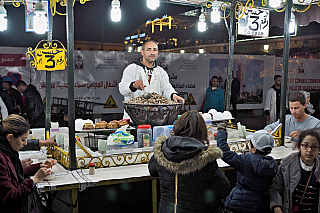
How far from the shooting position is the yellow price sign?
3357mm

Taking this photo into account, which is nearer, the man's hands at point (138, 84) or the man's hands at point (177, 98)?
the man's hands at point (138, 84)

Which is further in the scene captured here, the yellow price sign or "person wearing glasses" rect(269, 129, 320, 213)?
the yellow price sign

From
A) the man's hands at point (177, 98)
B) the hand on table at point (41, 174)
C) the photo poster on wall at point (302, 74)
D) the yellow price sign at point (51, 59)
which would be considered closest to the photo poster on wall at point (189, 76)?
the photo poster on wall at point (302, 74)

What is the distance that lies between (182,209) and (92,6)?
15.1 m

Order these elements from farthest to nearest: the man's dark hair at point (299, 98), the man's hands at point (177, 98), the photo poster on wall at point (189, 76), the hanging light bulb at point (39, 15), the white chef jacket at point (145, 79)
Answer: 1. the photo poster on wall at point (189, 76)
2. the white chef jacket at point (145, 79)
3. the man's hands at point (177, 98)
4. the man's dark hair at point (299, 98)
5. the hanging light bulb at point (39, 15)

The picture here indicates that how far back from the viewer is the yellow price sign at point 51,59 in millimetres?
3357

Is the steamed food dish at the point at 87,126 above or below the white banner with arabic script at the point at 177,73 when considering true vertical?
below

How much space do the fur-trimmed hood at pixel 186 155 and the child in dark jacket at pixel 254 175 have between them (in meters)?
0.41

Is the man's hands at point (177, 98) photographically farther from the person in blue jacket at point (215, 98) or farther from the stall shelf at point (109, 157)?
the person in blue jacket at point (215, 98)

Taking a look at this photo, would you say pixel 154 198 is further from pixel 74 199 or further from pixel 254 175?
pixel 254 175

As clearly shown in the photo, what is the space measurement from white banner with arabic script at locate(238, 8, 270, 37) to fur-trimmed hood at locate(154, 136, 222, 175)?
369 centimetres

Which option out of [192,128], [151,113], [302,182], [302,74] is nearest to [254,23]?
[151,113]

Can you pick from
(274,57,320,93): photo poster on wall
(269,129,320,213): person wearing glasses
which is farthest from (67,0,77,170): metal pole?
(274,57,320,93): photo poster on wall

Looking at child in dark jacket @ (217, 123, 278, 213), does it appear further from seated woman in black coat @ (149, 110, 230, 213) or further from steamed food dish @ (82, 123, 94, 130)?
steamed food dish @ (82, 123, 94, 130)
